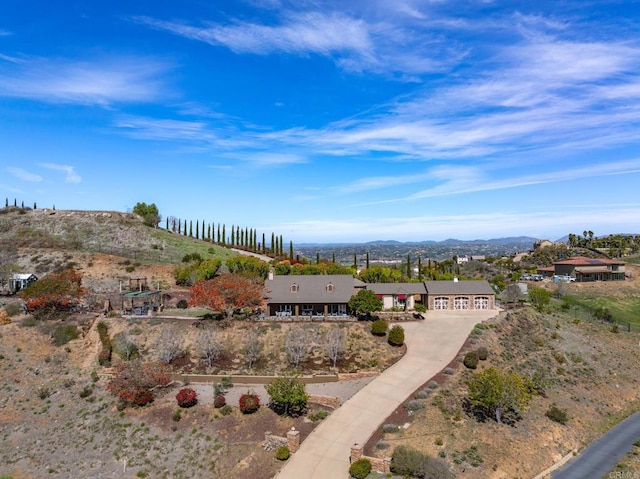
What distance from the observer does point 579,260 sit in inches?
3701

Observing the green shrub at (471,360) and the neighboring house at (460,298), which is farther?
the neighboring house at (460,298)

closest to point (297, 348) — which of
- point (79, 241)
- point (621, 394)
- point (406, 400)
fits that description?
point (406, 400)

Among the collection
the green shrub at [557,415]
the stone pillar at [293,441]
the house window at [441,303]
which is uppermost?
the house window at [441,303]

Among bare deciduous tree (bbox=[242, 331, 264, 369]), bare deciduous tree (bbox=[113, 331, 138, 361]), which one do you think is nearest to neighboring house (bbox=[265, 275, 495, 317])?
bare deciduous tree (bbox=[242, 331, 264, 369])

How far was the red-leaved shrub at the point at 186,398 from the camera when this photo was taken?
34.7m

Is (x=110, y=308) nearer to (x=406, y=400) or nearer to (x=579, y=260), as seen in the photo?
(x=406, y=400)

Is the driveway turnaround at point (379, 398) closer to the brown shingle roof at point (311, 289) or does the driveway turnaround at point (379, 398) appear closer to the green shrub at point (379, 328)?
the green shrub at point (379, 328)

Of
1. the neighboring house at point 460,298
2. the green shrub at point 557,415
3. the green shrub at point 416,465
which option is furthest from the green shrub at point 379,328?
the green shrub at point 416,465

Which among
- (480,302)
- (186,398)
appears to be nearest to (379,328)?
(480,302)

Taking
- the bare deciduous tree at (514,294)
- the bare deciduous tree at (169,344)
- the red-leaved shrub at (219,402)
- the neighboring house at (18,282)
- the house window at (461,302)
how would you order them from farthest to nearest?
1. the bare deciduous tree at (514,294)
2. the neighboring house at (18,282)
3. the house window at (461,302)
4. the bare deciduous tree at (169,344)
5. the red-leaved shrub at (219,402)

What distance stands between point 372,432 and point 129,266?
55459 mm

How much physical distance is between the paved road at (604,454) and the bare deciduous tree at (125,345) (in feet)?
126

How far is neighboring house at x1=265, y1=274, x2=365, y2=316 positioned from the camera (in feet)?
174

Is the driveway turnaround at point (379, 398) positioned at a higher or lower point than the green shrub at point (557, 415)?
higher
